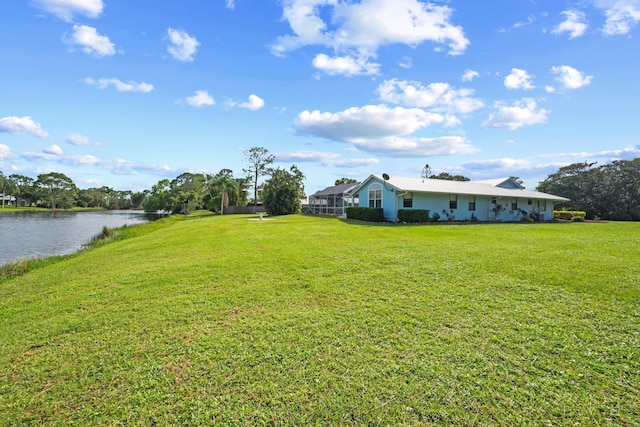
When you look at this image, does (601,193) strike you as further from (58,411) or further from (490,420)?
(58,411)

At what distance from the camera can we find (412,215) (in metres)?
21.3

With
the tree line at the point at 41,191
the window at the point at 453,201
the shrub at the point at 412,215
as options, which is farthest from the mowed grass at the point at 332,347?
the tree line at the point at 41,191

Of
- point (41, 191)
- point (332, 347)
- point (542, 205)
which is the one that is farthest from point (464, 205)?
point (41, 191)

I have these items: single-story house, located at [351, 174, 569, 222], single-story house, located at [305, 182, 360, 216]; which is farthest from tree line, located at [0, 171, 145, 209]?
single-story house, located at [351, 174, 569, 222]

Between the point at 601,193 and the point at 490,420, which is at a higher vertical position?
the point at 601,193

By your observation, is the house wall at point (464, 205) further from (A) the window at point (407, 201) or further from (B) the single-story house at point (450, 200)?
(A) the window at point (407, 201)

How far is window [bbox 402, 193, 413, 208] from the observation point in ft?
73.8

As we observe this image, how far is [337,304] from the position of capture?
5.30 m

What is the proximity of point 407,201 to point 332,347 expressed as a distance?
19.7m

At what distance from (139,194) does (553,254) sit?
11934cm

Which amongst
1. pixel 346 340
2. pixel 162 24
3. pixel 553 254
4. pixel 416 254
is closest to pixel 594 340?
pixel 346 340

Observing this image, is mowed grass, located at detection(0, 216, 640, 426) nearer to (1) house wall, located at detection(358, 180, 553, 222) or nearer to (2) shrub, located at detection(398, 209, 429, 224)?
(2) shrub, located at detection(398, 209, 429, 224)

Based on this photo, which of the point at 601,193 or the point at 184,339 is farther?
the point at 601,193

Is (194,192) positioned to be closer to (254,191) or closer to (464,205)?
(254,191)
